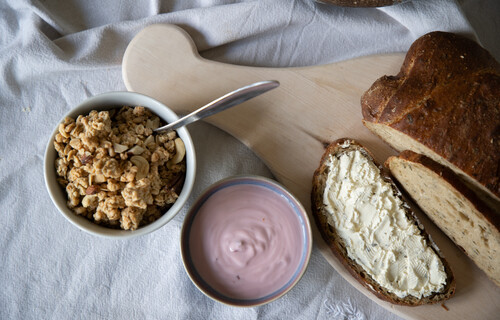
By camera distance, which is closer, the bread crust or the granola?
the granola

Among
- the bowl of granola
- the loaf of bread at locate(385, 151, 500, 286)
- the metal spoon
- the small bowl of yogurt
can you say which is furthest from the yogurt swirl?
the loaf of bread at locate(385, 151, 500, 286)

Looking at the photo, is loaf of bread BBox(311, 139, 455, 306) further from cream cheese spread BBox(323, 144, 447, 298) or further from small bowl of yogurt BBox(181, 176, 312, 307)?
small bowl of yogurt BBox(181, 176, 312, 307)

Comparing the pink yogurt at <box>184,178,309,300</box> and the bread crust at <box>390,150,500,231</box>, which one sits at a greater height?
the bread crust at <box>390,150,500,231</box>

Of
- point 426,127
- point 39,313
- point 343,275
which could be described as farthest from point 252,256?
point 39,313

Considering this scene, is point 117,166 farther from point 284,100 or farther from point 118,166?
point 284,100

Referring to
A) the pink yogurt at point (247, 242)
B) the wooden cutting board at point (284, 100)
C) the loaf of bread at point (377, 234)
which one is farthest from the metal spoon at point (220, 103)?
the loaf of bread at point (377, 234)

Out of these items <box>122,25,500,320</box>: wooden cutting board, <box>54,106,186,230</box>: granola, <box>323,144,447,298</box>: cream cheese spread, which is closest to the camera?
<box>54,106,186,230</box>: granola

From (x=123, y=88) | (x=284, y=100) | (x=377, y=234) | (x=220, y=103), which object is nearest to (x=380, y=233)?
(x=377, y=234)
